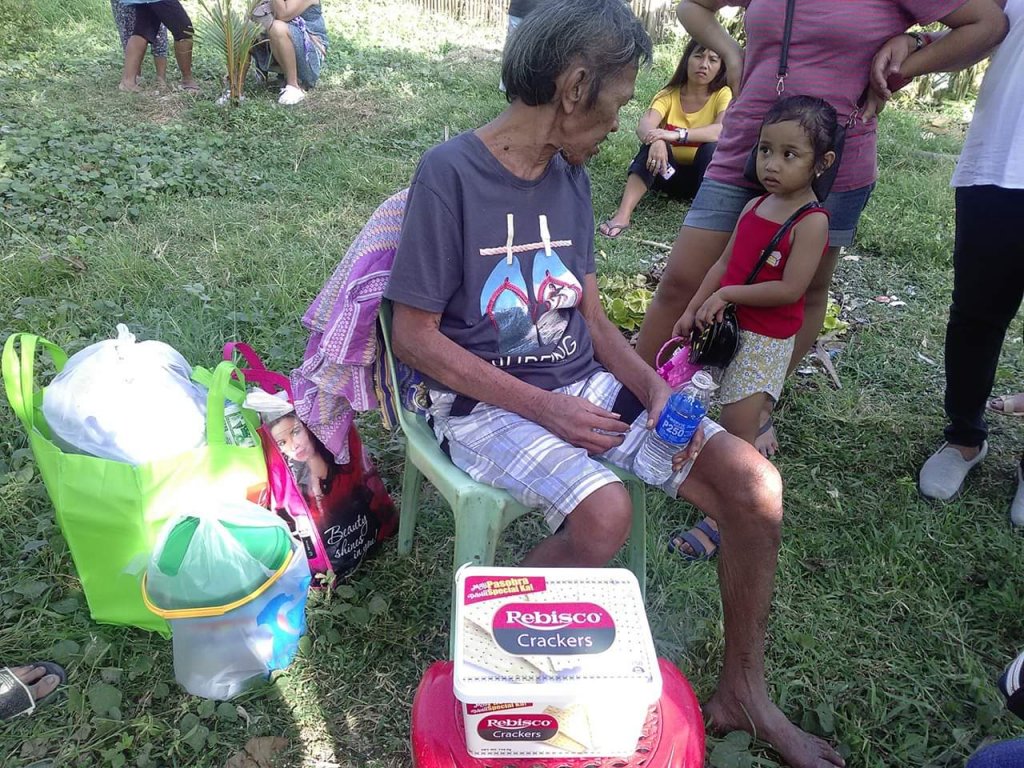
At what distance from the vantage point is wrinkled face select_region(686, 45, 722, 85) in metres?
4.80

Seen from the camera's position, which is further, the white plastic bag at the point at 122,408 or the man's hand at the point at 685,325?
the man's hand at the point at 685,325

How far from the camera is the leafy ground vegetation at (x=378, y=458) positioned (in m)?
1.88

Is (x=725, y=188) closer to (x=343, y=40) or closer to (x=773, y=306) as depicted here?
(x=773, y=306)

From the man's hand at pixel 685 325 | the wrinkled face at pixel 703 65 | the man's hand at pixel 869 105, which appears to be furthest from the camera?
the wrinkled face at pixel 703 65

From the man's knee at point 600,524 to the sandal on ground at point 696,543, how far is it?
796 mm

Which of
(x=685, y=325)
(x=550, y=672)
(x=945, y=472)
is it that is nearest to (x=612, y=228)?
(x=685, y=325)

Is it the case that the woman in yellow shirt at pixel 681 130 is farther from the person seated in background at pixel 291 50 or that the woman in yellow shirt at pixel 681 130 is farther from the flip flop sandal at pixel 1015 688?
the flip flop sandal at pixel 1015 688

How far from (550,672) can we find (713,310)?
4.84 ft

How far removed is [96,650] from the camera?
6.35 ft

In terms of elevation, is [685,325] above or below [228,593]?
above

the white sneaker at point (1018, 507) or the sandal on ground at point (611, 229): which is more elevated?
the sandal on ground at point (611, 229)

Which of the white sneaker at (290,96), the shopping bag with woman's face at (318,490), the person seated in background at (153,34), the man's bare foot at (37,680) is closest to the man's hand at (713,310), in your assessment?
the shopping bag with woman's face at (318,490)

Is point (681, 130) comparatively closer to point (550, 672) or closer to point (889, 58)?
point (889, 58)

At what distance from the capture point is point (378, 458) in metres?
2.72
